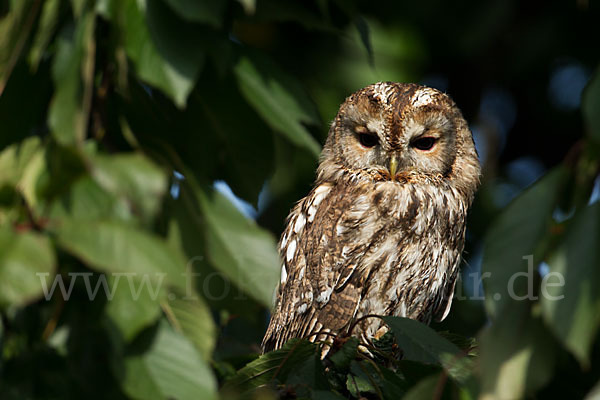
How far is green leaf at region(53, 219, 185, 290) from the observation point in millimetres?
1063

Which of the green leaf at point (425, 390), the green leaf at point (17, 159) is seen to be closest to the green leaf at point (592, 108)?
the green leaf at point (425, 390)

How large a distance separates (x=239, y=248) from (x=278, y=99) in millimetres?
396

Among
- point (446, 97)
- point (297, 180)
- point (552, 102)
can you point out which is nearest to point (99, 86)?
point (446, 97)

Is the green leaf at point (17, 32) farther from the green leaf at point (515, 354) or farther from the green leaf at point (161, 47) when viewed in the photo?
the green leaf at point (515, 354)

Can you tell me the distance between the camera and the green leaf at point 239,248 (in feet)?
3.94

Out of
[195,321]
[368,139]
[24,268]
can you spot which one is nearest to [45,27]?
[24,268]

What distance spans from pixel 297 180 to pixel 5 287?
480cm

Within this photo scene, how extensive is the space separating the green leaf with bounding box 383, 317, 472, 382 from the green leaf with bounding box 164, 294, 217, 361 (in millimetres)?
603

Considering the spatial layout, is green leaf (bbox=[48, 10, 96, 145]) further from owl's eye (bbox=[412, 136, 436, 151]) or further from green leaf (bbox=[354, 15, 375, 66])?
owl's eye (bbox=[412, 136, 436, 151])

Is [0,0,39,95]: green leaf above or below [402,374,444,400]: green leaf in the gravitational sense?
above

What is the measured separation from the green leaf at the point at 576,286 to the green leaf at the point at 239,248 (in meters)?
0.45

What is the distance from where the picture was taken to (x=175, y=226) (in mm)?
1270

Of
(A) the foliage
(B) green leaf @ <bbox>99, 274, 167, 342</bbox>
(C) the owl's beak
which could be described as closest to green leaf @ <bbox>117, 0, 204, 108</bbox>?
(A) the foliage

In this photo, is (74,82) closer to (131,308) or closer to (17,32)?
(17,32)
